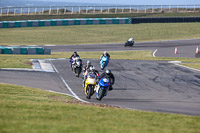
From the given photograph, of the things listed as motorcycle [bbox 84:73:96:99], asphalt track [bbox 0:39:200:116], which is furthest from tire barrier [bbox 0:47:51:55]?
motorcycle [bbox 84:73:96:99]

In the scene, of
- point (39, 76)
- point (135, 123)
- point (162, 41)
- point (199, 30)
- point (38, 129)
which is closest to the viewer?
point (38, 129)

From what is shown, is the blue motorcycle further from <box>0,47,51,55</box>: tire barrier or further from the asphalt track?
<box>0,47,51,55</box>: tire barrier

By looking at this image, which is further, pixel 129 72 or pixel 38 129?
pixel 129 72

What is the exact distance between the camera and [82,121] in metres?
10.5

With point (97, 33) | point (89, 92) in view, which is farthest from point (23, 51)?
point (89, 92)

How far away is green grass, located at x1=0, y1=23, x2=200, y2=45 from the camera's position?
57594 millimetres

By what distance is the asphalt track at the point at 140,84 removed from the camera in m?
16.8

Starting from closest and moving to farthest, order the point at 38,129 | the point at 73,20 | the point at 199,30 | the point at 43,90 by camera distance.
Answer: the point at 38,129 < the point at 43,90 < the point at 199,30 < the point at 73,20

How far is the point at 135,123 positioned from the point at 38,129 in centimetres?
291

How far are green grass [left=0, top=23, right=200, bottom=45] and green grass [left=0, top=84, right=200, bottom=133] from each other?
142 feet

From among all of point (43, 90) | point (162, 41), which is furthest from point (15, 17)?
point (43, 90)

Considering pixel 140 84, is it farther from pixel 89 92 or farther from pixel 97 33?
pixel 97 33

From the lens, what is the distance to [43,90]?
19812 millimetres

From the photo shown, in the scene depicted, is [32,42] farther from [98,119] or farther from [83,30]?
[98,119]
